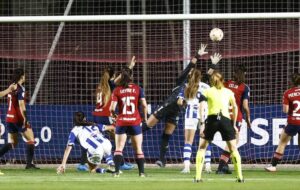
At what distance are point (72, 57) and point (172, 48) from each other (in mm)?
2374

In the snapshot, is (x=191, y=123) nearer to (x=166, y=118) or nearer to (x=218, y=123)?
(x=166, y=118)

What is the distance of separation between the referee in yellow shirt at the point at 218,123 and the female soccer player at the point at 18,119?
5.94 m

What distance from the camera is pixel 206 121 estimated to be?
1989 centimetres

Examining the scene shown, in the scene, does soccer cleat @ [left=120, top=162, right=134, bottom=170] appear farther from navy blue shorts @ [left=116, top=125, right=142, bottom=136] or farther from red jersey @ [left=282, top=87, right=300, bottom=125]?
red jersey @ [left=282, top=87, right=300, bottom=125]

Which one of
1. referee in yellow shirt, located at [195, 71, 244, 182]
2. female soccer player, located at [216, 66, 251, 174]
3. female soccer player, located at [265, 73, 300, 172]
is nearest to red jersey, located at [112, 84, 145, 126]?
referee in yellow shirt, located at [195, 71, 244, 182]

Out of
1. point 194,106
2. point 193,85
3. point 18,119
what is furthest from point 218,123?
point 18,119

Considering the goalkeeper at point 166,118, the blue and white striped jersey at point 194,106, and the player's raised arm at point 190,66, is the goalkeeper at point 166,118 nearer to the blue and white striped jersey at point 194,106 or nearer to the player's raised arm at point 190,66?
the player's raised arm at point 190,66

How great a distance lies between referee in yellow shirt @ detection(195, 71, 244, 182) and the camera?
1962 centimetres

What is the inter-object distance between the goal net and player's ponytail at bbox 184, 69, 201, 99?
96.9 inches

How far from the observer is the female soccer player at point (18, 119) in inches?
966

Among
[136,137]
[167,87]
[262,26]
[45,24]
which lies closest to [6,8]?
[45,24]

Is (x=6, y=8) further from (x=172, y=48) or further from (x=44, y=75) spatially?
(x=172, y=48)

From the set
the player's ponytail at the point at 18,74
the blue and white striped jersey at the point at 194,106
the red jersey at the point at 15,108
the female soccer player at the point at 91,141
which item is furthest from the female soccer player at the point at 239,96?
the red jersey at the point at 15,108

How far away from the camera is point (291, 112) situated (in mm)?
23781
